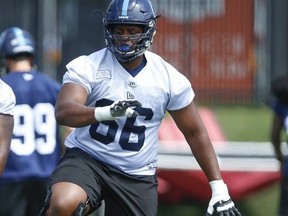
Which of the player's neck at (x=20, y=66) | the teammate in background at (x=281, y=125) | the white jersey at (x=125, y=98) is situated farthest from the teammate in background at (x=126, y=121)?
the teammate in background at (x=281, y=125)

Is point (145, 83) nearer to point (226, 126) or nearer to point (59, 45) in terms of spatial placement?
point (226, 126)

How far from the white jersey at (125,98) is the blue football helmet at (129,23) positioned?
122mm

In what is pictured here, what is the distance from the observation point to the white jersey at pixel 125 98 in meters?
6.76

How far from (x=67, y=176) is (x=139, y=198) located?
0.52 m

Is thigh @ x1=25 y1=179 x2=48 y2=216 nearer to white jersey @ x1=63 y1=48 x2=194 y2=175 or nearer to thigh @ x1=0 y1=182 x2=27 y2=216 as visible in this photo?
thigh @ x1=0 y1=182 x2=27 y2=216

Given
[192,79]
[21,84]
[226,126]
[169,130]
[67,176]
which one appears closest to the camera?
[67,176]

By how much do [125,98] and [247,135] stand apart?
10.3m

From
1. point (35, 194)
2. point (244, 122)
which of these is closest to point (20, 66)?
point (35, 194)

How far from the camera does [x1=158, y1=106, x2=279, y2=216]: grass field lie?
34.3 ft

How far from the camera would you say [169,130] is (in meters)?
12.2

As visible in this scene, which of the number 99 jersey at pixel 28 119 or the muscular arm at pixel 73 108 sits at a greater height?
the muscular arm at pixel 73 108

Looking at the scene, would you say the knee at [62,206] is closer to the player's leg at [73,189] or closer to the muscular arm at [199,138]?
the player's leg at [73,189]

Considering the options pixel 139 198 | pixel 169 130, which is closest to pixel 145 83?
pixel 139 198

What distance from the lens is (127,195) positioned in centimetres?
686
